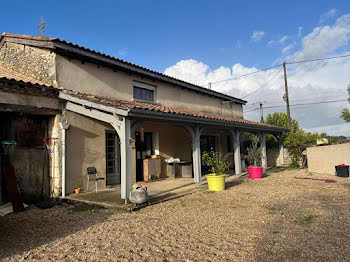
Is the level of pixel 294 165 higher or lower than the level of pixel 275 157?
lower

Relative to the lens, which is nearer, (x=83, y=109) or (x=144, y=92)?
(x=83, y=109)

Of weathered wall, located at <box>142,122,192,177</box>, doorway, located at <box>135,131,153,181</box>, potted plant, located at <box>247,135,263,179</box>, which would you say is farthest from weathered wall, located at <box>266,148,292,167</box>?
doorway, located at <box>135,131,153,181</box>

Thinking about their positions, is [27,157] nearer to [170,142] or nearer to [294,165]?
[170,142]

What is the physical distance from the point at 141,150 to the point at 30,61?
4.79 metres

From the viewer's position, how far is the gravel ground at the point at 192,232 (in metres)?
3.03

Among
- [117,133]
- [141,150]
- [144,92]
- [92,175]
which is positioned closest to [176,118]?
[117,133]

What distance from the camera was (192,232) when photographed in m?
3.80

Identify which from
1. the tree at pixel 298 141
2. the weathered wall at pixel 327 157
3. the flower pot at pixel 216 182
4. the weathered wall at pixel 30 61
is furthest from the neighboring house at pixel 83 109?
the tree at pixel 298 141

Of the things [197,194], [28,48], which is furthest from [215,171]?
[28,48]

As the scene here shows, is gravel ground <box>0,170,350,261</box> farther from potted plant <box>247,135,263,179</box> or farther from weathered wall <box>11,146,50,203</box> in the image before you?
potted plant <box>247,135,263,179</box>

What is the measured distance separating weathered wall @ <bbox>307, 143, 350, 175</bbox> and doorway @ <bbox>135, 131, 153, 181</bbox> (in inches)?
309

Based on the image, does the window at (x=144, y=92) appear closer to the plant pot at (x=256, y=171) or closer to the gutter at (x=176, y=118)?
the gutter at (x=176, y=118)

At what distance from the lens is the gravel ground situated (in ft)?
9.95

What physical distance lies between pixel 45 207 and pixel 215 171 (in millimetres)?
4822
